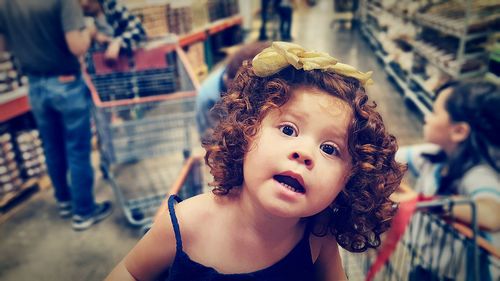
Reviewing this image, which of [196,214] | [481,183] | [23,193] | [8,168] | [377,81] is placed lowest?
[377,81]

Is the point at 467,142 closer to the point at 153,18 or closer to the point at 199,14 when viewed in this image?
the point at 153,18

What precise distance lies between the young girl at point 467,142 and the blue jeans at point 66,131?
190 cm

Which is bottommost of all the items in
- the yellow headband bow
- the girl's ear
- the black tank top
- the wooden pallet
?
the wooden pallet

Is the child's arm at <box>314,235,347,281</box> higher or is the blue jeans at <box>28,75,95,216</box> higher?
the child's arm at <box>314,235,347,281</box>

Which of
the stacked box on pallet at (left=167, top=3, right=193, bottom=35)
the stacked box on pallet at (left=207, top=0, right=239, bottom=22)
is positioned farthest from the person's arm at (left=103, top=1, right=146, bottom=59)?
A: the stacked box on pallet at (left=207, top=0, right=239, bottom=22)

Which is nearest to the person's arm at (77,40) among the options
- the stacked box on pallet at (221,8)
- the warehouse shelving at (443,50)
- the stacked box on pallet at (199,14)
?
the warehouse shelving at (443,50)

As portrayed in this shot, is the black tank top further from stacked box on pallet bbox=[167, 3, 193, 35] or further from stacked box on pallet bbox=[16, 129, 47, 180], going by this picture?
stacked box on pallet bbox=[167, 3, 193, 35]

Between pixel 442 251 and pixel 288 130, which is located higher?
pixel 288 130

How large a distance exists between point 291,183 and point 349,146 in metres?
0.13

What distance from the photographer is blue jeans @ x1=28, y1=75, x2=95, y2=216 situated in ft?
7.20

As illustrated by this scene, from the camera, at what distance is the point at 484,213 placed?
135cm

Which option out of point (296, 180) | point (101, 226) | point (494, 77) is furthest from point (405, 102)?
point (296, 180)

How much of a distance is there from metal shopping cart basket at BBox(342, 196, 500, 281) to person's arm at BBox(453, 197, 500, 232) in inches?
1.4

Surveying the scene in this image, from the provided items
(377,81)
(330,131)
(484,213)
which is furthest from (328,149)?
(377,81)
